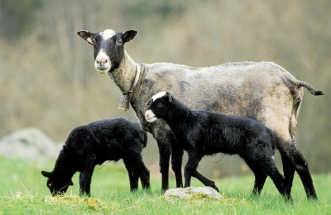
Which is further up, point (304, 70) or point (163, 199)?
point (304, 70)

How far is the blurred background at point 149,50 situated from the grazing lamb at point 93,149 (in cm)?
1272

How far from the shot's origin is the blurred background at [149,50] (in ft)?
109

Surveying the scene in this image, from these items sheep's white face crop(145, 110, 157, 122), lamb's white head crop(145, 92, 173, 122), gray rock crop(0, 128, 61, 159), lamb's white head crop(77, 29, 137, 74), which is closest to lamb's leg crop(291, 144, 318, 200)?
lamb's white head crop(145, 92, 173, 122)

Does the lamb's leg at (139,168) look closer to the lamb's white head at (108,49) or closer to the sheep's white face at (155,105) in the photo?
the sheep's white face at (155,105)

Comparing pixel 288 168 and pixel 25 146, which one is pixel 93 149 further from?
pixel 25 146

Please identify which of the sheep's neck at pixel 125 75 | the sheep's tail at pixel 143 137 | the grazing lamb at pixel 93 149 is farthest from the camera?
the sheep's tail at pixel 143 137

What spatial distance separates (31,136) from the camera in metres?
33.8

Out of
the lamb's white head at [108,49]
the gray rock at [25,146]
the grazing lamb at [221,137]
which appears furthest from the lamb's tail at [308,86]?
the gray rock at [25,146]

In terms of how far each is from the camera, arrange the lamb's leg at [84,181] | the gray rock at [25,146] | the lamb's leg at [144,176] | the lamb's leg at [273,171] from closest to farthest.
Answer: the lamb's leg at [273,171]
the lamb's leg at [84,181]
the lamb's leg at [144,176]
the gray rock at [25,146]

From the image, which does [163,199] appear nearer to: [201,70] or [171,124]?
[171,124]

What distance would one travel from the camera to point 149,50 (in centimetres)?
4631

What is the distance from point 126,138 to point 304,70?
20825 mm

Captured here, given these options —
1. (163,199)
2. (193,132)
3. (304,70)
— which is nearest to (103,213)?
(163,199)

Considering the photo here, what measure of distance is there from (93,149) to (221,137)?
2713 millimetres
